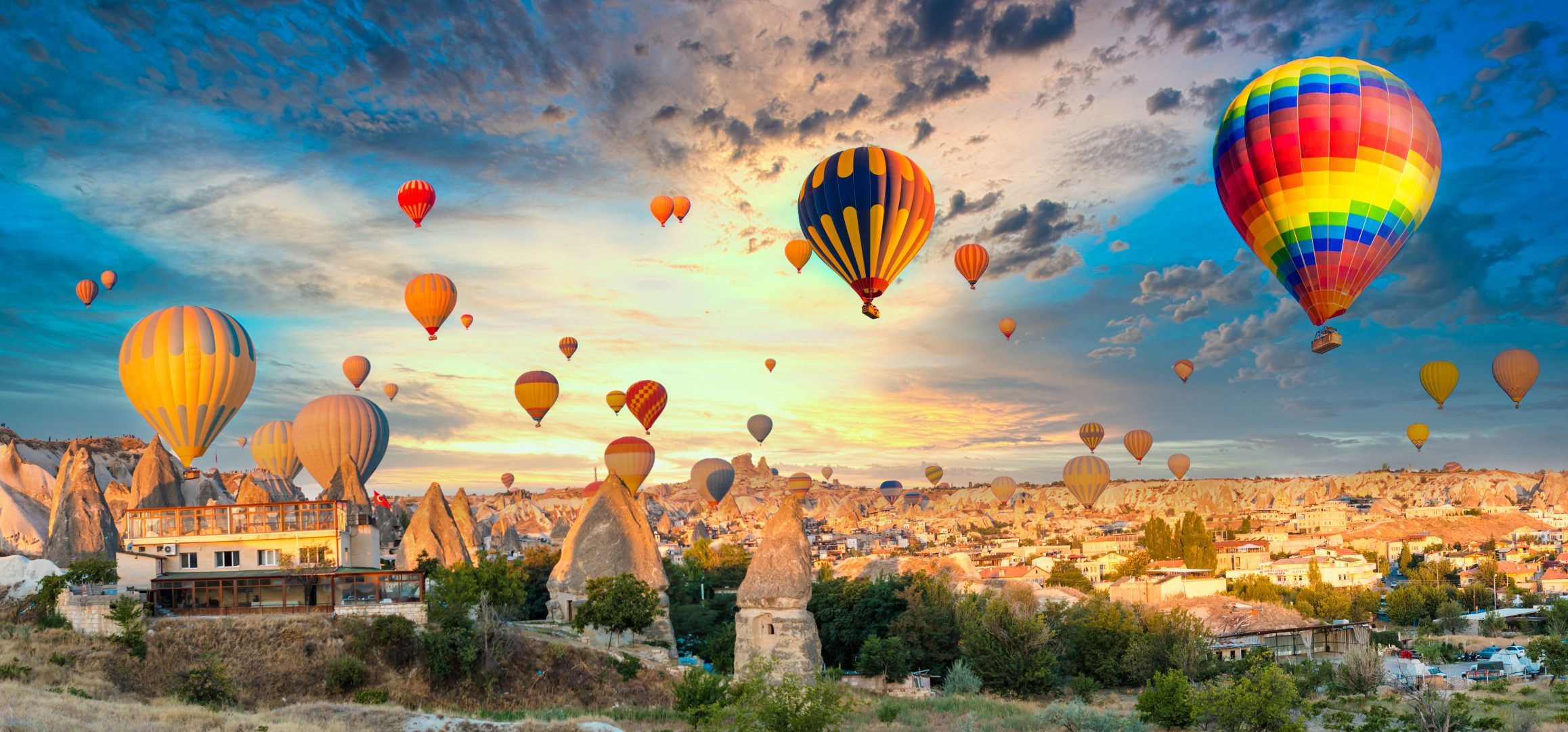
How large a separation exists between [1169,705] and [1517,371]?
44050mm

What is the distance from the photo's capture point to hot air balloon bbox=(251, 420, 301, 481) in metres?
66.1

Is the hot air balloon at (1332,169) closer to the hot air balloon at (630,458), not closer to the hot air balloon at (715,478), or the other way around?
the hot air balloon at (630,458)

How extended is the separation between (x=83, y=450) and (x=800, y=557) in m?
45.7

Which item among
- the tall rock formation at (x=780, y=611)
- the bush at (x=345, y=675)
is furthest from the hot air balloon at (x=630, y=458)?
the bush at (x=345, y=675)

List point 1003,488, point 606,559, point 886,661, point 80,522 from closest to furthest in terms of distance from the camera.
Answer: point 886,661 < point 606,559 < point 80,522 < point 1003,488

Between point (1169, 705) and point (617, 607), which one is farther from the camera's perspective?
point (617, 607)

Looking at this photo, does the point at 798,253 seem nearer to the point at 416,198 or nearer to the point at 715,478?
the point at 416,198

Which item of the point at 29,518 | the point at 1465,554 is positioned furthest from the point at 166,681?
the point at 1465,554

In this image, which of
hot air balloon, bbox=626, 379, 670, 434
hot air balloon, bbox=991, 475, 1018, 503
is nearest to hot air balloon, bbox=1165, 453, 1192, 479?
hot air balloon, bbox=991, 475, 1018, 503

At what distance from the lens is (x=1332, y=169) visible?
28.2 m

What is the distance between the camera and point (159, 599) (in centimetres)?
3306

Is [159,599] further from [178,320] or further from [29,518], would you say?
[29,518]

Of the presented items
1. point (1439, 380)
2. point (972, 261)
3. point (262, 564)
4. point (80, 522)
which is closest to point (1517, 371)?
point (1439, 380)

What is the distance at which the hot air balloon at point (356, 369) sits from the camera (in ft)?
212
